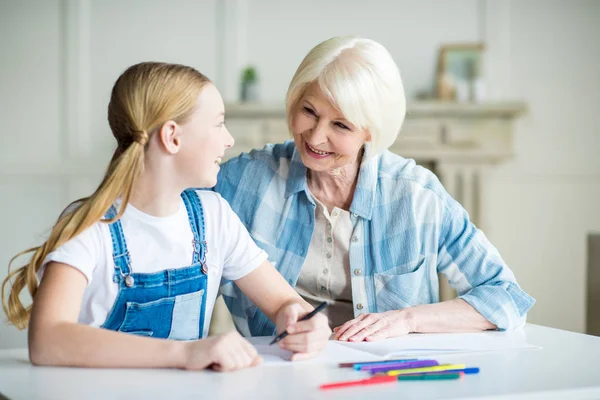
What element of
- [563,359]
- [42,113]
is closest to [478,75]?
A: [42,113]

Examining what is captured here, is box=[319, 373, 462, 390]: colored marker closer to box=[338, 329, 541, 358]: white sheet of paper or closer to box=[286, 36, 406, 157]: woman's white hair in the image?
box=[338, 329, 541, 358]: white sheet of paper

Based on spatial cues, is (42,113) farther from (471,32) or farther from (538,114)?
(538,114)

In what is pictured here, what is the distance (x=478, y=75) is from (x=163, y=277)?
3.30 m

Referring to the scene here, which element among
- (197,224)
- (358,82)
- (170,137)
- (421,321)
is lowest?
(421,321)

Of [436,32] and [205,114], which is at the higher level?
[436,32]

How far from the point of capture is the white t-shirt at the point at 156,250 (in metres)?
1.23

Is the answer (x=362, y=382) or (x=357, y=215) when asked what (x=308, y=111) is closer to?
(x=357, y=215)

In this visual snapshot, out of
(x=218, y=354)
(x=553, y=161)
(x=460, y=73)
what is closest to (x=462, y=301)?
(x=218, y=354)

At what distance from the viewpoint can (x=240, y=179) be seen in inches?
74.5

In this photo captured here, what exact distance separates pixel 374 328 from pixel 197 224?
0.42m

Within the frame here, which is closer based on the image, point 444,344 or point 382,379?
point 382,379

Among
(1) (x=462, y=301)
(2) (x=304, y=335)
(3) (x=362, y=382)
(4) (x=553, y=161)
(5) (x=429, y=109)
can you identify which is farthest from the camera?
(4) (x=553, y=161)

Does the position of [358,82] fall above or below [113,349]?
above

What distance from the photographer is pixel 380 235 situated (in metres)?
1.81
